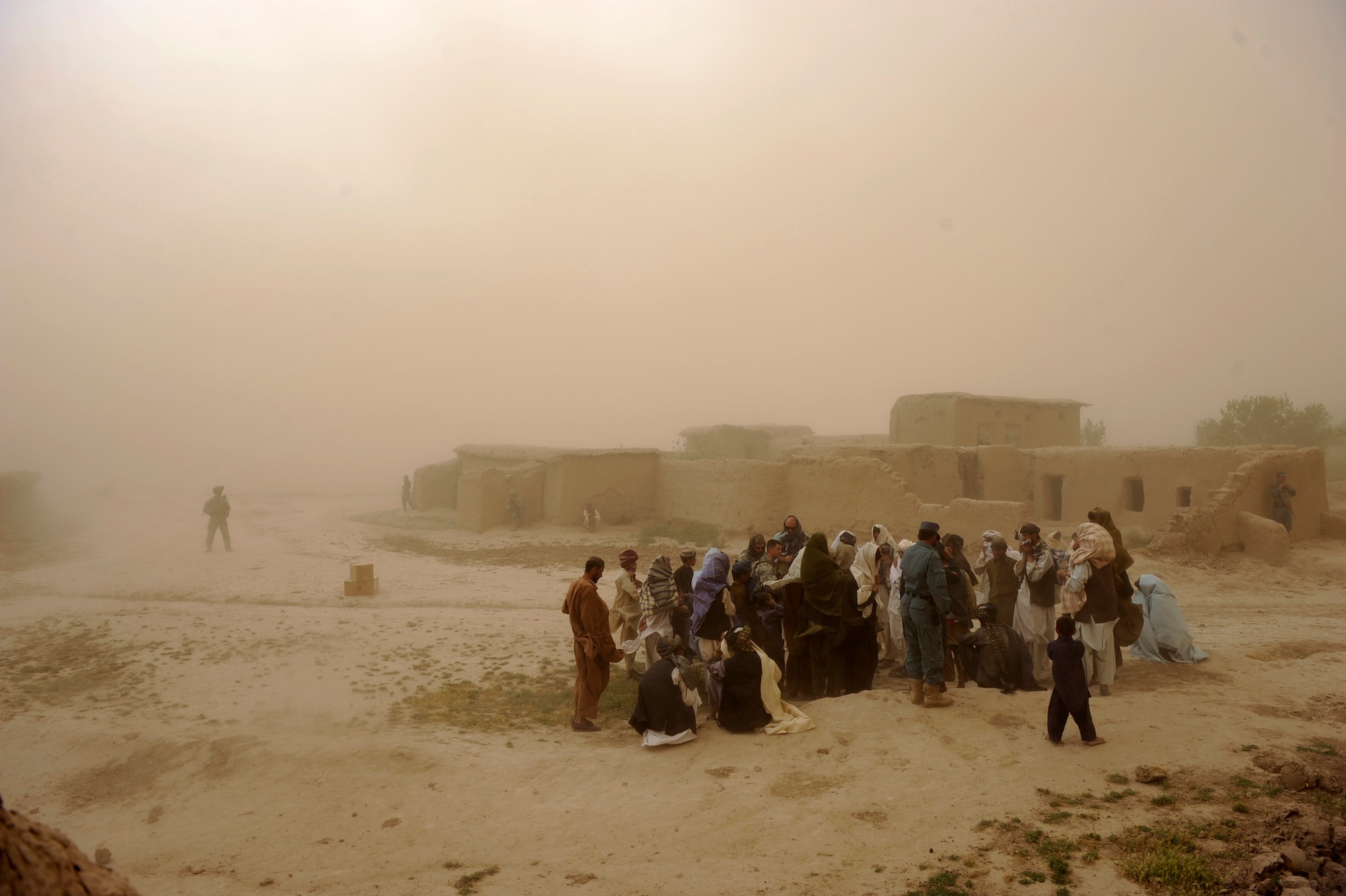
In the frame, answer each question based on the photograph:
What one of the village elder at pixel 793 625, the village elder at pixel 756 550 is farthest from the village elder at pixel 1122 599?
the village elder at pixel 756 550

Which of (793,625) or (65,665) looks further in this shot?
(65,665)

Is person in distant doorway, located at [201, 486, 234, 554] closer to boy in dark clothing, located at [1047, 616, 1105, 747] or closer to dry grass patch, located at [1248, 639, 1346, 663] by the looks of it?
boy in dark clothing, located at [1047, 616, 1105, 747]

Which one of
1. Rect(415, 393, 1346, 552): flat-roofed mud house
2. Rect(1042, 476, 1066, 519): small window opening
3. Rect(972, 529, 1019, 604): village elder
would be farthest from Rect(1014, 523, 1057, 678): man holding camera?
Rect(1042, 476, 1066, 519): small window opening

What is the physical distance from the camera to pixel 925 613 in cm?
677

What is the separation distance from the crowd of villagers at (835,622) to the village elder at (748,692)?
0.04 ft

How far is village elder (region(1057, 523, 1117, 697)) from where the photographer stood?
6.48 meters

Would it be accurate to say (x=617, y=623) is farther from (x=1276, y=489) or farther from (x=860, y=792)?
(x=1276, y=489)

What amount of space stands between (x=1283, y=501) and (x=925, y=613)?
1165cm

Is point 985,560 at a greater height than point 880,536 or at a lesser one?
lesser

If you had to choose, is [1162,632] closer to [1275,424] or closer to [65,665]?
[65,665]

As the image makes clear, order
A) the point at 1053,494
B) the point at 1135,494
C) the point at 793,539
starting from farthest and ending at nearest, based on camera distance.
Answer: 1. the point at 1053,494
2. the point at 1135,494
3. the point at 793,539

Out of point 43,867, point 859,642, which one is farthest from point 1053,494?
point 43,867

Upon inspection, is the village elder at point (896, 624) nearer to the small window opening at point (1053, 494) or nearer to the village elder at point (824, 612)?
the village elder at point (824, 612)

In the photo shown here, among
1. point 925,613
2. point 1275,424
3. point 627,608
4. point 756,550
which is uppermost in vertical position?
point 1275,424
